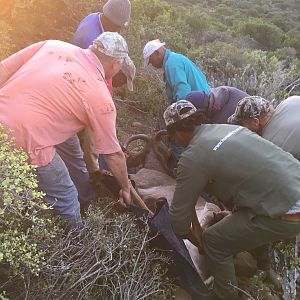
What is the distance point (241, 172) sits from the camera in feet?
10.2

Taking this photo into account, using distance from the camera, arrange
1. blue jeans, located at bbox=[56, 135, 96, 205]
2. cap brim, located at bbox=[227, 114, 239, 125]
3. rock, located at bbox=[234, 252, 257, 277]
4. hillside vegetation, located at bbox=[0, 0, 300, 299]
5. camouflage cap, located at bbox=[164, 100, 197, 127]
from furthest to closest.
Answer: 1. cap brim, located at bbox=[227, 114, 239, 125]
2. blue jeans, located at bbox=[56, 135, 96, 205]
3. rock, located at bbox=[234, 252, 257, 277]
4. camouflage cap, located at bbox=[164, 100, 197, 127]
5. hillside vegetation, located at bbox=[0, 0, 300, 299]

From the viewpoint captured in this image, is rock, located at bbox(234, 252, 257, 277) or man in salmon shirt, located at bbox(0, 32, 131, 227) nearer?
man in salmon shirt, located at bbox(0, 32, 131, 227)

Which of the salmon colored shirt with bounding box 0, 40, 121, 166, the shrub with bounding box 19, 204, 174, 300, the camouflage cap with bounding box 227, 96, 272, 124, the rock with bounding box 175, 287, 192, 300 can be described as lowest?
the rock with bounding box 175, 287, 192, 300

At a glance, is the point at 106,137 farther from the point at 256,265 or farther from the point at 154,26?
the point at 154,26

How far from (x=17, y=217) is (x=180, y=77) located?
2.46 m

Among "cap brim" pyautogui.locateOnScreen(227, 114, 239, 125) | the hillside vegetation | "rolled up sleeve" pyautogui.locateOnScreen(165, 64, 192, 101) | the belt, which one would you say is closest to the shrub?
the hillside vegetation

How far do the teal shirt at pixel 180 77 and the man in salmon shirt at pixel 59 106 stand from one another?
1467 mm

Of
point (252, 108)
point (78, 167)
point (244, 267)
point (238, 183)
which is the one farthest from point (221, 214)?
point (78, 167)

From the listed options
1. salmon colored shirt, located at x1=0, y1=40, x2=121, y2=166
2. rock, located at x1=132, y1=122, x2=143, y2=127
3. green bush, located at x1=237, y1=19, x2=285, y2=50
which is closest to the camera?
salmon colored shirt, located at x1=0, y1=40, x2=121, y2=166

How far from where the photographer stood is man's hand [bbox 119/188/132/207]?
3.39 metres

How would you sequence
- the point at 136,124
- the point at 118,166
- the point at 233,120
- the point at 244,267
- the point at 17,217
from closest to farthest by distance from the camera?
the point at 17,217, the point at 118,166, the point at 244,267, the point at 233,120, the point at 136,124

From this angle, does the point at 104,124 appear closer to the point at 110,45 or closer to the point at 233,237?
the point at 110,45

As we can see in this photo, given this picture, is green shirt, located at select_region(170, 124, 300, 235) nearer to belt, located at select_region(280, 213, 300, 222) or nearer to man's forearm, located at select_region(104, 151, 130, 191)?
belt, located at select_region(280, 213, 300, 222)

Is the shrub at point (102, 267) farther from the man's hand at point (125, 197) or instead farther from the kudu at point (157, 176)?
the kudu at point (157, 176)
